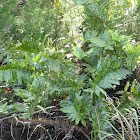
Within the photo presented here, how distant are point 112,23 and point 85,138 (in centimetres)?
126

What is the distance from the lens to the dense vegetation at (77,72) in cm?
132

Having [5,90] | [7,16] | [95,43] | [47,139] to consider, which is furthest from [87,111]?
[7,16]

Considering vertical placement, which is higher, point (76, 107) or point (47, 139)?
point (76, 107)

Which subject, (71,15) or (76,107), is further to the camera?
(71,15)

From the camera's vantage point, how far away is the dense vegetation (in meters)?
1.32

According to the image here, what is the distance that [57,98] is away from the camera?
60.3 inches

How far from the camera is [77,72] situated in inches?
66.5

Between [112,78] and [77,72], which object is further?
[77,72]

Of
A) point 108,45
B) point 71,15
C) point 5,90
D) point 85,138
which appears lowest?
point 85,138

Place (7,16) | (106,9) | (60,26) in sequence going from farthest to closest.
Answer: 1. (60,26)
2. (106,9)
3. (7,16)

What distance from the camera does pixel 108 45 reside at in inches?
64.7

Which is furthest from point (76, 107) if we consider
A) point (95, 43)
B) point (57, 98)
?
point (95, 43)

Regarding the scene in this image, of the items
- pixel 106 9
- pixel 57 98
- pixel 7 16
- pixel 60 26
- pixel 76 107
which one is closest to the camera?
pixel 76 107

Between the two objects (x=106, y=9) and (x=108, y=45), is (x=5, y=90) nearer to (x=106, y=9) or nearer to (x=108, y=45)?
(x=108, y=45)
